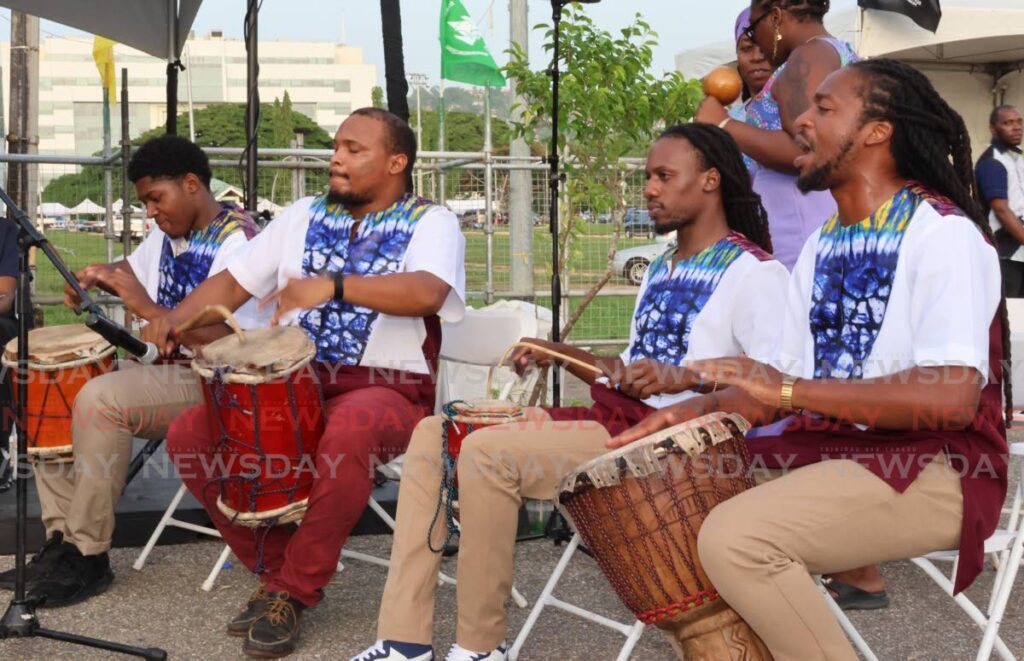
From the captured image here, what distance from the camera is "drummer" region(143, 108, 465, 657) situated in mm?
3498

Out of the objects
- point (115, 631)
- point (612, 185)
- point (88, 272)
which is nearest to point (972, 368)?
point (115, 631)

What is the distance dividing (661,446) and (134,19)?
495cm

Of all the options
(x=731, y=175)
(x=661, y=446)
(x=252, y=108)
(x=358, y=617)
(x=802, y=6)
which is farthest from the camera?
(x=252, y=108)

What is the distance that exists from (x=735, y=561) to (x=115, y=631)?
2195mm

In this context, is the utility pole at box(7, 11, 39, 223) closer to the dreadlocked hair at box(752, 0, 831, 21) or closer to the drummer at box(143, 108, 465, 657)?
the drummer at box(143, 108, 465, 657)

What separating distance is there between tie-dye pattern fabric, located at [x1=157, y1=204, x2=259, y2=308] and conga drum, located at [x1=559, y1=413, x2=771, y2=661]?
2.27 m

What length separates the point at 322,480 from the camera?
3.47m

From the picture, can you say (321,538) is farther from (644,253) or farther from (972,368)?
(644,253)

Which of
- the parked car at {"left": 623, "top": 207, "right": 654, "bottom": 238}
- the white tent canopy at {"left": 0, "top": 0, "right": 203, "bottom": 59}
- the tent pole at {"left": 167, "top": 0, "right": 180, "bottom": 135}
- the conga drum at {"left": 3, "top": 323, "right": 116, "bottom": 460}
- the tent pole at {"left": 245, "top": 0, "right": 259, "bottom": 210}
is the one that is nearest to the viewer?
the conga drum at {"left": 3, "top": 323, "right": 116, "bottom": 460}

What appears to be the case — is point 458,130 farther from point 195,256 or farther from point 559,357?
point 559,357

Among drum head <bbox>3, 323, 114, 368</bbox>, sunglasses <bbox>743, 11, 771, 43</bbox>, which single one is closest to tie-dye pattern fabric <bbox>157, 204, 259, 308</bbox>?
drum head <bbox>3, 323, 114, 368</bbox>

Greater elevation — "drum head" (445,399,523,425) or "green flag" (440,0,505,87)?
"green flag" (440,0,505,87)

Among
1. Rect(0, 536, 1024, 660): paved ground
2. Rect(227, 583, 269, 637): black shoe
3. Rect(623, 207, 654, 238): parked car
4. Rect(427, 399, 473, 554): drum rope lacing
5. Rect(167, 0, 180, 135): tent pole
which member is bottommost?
Rect(0, 536, 1024, 660): paved ground

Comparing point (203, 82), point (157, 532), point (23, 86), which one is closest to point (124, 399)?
point (157, 532)
